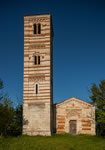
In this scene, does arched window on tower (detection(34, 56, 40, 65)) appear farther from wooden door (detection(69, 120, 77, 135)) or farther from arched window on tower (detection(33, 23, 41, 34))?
wooden door (detection(69, 120, 77, 135))

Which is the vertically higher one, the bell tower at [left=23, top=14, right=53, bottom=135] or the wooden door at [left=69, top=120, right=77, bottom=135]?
the bell tower at [left=23, top=14, right=53, bottom=135]

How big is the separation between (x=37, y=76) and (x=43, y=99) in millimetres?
2555

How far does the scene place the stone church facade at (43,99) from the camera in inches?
899

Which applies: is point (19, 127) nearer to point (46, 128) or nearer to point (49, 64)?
point (46, 128)

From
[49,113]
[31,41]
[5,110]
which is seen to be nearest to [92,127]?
[49,113]

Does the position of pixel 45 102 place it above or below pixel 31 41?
below

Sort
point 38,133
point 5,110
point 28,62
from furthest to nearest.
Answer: point 28,62 < point 38,133 < point 5,110

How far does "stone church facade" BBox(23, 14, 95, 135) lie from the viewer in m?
22.8

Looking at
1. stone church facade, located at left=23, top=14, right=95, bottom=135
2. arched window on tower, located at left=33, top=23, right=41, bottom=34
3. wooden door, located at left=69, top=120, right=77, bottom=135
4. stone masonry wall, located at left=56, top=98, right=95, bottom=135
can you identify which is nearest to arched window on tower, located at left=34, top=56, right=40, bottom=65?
stone church facade, located at left=23, top=14, right=95, bottom=135

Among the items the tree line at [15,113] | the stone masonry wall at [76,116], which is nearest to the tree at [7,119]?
the tree line at [15,113]

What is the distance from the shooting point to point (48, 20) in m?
25.0

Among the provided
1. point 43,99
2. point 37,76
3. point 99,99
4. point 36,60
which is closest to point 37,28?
point 36,60

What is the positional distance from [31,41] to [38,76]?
13.5ft

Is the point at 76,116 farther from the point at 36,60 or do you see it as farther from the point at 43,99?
the point at 36,60
